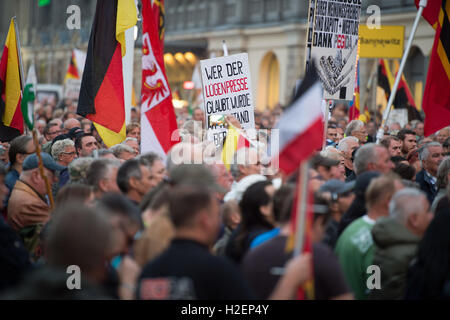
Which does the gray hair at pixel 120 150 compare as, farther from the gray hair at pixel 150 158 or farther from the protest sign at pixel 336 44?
the protest sign at pixel 336 44

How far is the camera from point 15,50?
1012 centimetres

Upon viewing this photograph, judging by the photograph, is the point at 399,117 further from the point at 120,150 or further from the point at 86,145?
the point at 120,150

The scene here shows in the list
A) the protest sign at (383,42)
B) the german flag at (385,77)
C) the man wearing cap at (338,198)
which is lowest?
the man wearing cap at (338,198)

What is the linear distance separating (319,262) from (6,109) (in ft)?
21.1

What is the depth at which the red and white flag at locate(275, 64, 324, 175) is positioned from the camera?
4637mm

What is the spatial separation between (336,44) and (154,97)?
2288 mm

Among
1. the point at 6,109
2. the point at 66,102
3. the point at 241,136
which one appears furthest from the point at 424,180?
the point at 66,102

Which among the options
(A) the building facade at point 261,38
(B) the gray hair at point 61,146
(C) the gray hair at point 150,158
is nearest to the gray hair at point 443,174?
(C) the gray hair at point 150,158

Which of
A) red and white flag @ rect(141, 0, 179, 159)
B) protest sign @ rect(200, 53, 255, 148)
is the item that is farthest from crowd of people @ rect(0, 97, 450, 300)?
protest sign @ rect(200, 53, 255, 148)

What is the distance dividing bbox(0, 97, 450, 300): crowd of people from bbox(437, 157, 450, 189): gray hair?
0.7 inches

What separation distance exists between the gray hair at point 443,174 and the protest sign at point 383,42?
27.8 ft

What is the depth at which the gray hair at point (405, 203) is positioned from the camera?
5.38 meters

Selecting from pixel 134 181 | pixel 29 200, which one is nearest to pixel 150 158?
pixel 134 181
